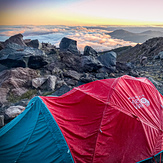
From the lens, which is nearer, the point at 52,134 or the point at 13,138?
the point at 52,134

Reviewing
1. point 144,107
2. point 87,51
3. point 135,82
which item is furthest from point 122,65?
point 144,107

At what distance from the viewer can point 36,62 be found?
42.1 feet

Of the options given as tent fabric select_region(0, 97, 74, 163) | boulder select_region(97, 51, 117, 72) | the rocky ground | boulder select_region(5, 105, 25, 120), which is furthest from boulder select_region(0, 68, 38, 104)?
boulder select_region(97, 51, 117, 72)

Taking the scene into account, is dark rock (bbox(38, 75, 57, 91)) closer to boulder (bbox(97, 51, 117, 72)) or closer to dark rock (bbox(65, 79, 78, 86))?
dark rock (bbox(65, 79, 78, 86))

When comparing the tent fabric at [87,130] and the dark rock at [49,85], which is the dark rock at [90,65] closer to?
the dark rock at [49,85]

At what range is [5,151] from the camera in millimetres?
4168

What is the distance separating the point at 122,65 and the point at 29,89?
11323mm

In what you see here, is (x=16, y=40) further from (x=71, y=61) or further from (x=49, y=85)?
(x=49, y=85)

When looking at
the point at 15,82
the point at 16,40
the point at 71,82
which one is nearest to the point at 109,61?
the point at 71,82

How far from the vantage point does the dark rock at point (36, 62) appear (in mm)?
12490

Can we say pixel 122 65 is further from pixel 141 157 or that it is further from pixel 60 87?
pixel 141 157

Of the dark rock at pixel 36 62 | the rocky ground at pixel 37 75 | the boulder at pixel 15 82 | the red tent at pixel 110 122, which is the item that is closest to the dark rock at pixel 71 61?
the rocky ground at pixel 37 75

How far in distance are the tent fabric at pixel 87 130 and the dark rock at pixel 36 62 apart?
8091mm

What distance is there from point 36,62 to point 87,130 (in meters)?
10.1
